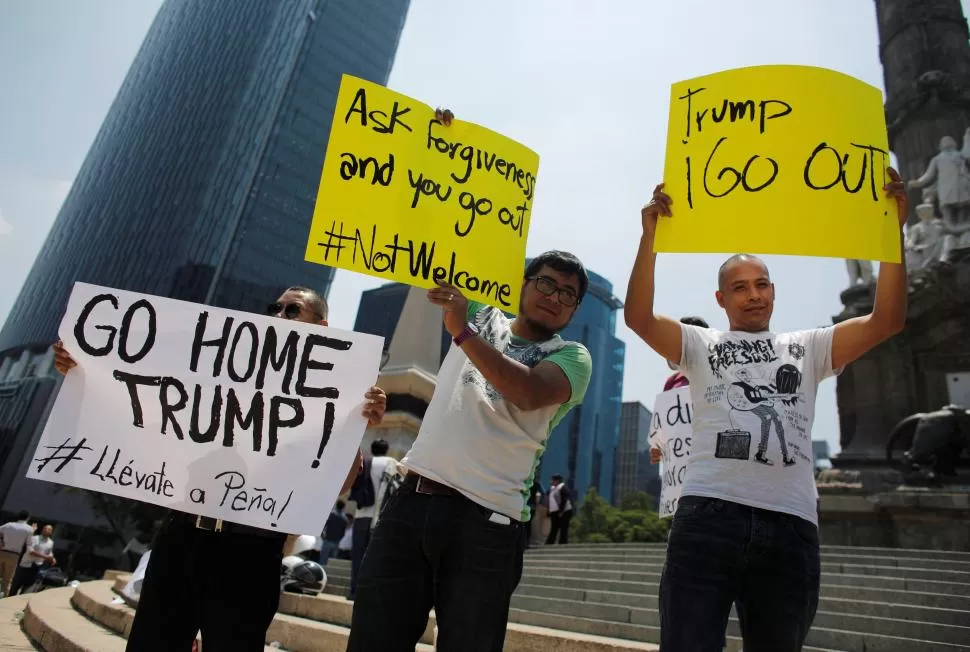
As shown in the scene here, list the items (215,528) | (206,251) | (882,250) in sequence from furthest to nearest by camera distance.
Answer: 1. (206,251)
2. (882,250)
3. (215,528)

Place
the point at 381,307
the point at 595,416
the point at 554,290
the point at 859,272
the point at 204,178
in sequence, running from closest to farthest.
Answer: the point at 554,290
the point at 859,272
the point at 381,307
the point at 204,178
the point at 595,416

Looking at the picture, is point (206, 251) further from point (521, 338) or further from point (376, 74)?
point (521, 338)

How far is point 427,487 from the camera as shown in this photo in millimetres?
1986

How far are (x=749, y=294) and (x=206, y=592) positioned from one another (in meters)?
2.17

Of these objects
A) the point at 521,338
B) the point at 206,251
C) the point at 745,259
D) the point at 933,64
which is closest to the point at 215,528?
the point at 521,338

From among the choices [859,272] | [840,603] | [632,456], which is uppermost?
[632,456]

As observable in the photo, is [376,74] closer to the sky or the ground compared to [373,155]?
closer to the sky

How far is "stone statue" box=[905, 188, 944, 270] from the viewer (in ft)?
42.4

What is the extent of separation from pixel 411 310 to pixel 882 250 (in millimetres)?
14321

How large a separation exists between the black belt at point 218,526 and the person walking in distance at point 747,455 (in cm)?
137

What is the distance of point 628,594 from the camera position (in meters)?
5.98

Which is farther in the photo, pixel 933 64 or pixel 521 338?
pixel 933 64

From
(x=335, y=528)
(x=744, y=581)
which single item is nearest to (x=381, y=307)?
(x=335, y=528)

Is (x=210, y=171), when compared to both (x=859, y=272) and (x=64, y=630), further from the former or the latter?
(x=64, y=630)
